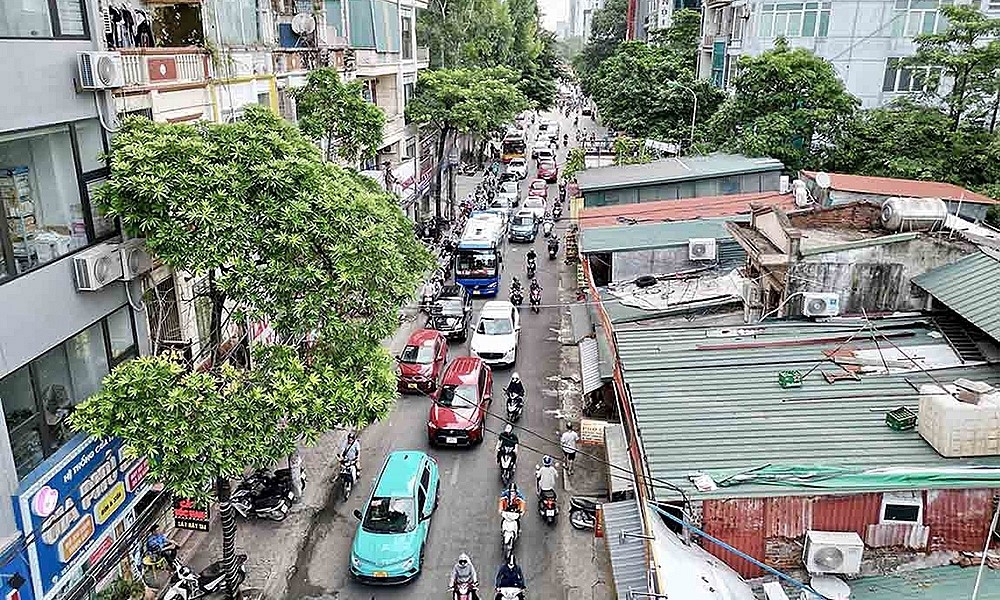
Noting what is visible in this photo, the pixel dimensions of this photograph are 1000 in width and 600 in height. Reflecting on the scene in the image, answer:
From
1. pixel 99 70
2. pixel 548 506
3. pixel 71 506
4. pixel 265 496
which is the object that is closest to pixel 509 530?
pixel 548 506

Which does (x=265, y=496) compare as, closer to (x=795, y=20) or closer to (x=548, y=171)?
(x=795, y=20)

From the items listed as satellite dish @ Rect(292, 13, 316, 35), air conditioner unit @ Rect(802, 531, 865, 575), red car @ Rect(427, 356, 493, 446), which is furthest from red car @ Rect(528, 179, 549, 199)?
air conditioner unit @ Rect(802, 531, 865, 575)

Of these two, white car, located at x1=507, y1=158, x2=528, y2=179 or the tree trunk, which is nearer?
the tree trunk

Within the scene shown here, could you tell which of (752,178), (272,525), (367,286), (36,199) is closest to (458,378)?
(272,525)

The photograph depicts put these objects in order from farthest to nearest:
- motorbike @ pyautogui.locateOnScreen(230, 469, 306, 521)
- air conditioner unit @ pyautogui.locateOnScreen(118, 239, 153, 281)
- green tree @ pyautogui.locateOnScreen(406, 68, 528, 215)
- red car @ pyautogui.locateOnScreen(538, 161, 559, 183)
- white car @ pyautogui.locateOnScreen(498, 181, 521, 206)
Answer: red car @ pyautogui.locateOnScreen(538, 161, 559, 183)
white car @ pyautogui.locateOnScreen(498, 181, 521, 206)
green tree @ pyautogui.locateOnScreen(406, 68, 528, 215)
motorbike @ pyautogui.locateOnScreen(230, 469, 306, 521)
air conditioner unit @ pyautogui.locateOnScreen(118, 239, 153, 281)

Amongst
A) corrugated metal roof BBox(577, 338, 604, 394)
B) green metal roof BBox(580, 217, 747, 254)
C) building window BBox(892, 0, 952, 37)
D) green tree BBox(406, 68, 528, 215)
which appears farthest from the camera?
green tree BBox(406, 68, 528, 215)

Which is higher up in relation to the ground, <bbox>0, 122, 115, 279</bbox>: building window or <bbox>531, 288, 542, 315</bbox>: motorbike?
<bbox>0, 122, 115, 279</bbox>: building window

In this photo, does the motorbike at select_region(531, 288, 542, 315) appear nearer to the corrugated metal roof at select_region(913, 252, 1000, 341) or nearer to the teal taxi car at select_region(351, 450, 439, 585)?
the teal taxi car at select_region(351, 450, 439, 585)

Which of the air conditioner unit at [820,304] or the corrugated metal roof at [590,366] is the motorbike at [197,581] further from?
the air conditioner unit at [820,304]
